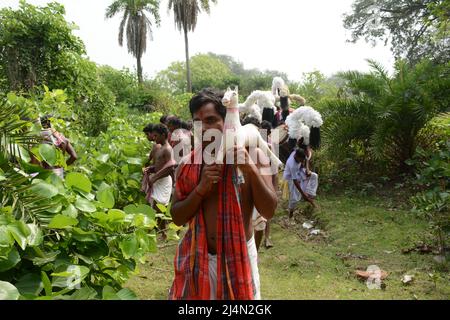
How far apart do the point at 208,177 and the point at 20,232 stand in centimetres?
78

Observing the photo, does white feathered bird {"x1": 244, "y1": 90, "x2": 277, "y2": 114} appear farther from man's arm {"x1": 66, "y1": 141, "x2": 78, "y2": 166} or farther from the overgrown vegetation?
man's arm {"x1": 66, "y1": 141, "x2": 78, "y2": 166}

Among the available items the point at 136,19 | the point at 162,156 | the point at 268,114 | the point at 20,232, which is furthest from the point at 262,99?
the point at 136,19

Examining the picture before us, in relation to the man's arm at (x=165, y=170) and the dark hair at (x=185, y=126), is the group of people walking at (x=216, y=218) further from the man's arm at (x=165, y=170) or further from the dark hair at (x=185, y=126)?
the dark hair at (x=185, y=126)

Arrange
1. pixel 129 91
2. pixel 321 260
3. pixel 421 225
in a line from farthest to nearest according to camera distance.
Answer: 1. pixel 129 91
2. pixel 421 225
3. pixel 321 260

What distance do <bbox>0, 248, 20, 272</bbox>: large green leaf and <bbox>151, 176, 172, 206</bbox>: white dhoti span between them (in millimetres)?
3692

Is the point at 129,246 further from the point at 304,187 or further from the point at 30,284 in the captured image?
the point at 304,187

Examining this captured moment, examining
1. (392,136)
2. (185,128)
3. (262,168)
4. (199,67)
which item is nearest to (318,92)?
(392,136)

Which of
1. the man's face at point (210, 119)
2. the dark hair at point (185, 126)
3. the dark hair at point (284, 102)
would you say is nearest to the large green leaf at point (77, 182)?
the man's face at point (210, 119)

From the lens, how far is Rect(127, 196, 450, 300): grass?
4047 mm

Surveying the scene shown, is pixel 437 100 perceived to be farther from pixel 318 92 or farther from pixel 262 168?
pixel 318 92

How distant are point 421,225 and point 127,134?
433 cm

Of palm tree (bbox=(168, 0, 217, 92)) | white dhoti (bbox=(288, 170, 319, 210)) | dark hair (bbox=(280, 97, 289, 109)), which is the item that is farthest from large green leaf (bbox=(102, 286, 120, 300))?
palm tree (bbox=(168, 0, 217, 92))

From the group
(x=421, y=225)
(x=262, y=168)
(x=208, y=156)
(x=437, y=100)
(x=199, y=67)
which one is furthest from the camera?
(x=199, y=67)

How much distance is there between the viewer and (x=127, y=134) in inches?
259
